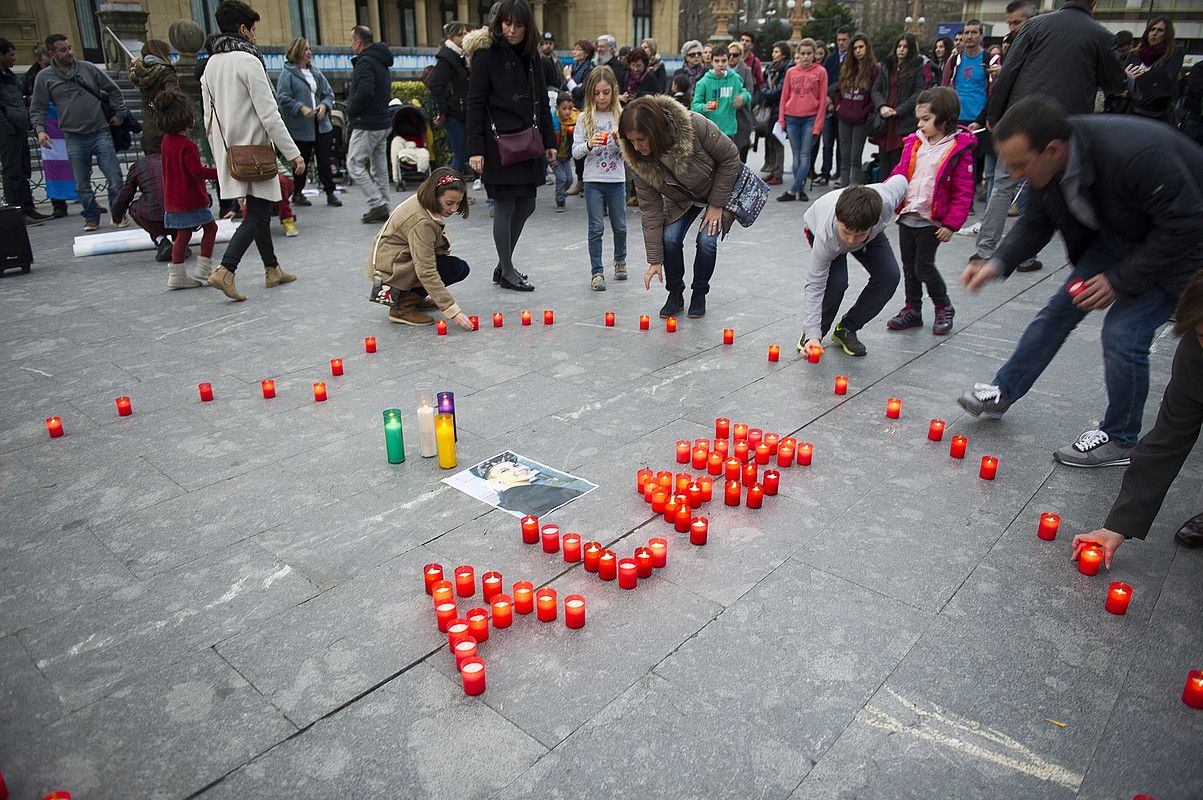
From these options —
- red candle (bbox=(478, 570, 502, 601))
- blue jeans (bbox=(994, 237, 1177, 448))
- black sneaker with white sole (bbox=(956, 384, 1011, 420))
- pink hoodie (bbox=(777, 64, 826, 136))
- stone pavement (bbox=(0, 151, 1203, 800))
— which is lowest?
stone pavement (bbox=(0, 151, 1203, 800))

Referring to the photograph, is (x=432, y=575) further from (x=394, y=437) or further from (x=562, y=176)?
(x=562, y=176)

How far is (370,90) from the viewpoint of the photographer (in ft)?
34.4

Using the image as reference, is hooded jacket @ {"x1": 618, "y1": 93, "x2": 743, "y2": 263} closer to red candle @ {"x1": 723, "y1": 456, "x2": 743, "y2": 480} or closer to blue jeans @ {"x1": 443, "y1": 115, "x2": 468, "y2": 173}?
red candle @ {"x1": 723, "y1": 456, "x2": 743, "y2": 480}

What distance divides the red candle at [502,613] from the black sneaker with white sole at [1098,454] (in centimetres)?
299

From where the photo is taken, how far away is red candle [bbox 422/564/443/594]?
311 centimetres

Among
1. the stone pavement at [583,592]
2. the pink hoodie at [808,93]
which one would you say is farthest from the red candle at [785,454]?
the pink hoodie at [808,93]

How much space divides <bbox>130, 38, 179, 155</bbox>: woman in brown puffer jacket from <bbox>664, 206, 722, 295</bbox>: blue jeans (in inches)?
179

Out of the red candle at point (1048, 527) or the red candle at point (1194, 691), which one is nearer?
the red candle at point (1194, 691)

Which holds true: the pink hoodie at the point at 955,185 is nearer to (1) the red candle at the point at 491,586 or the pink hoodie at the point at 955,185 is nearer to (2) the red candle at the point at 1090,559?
(2) the red candle at the point at 1090,559

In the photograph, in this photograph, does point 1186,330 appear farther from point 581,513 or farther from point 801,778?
point 581,513

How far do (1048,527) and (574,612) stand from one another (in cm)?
206

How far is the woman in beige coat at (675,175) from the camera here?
18.7 ft

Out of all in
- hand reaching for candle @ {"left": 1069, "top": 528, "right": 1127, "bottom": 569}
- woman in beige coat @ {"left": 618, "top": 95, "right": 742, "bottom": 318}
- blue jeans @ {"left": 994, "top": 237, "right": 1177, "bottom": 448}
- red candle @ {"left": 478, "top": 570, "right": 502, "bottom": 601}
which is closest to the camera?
red candle @ {"left": 478, "top": 570, "right": 502, "bottom": 601}

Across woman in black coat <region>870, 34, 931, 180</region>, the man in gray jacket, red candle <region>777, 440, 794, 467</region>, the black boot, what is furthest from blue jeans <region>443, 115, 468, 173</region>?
red candle <region>777, 440, 794, 467</region>
